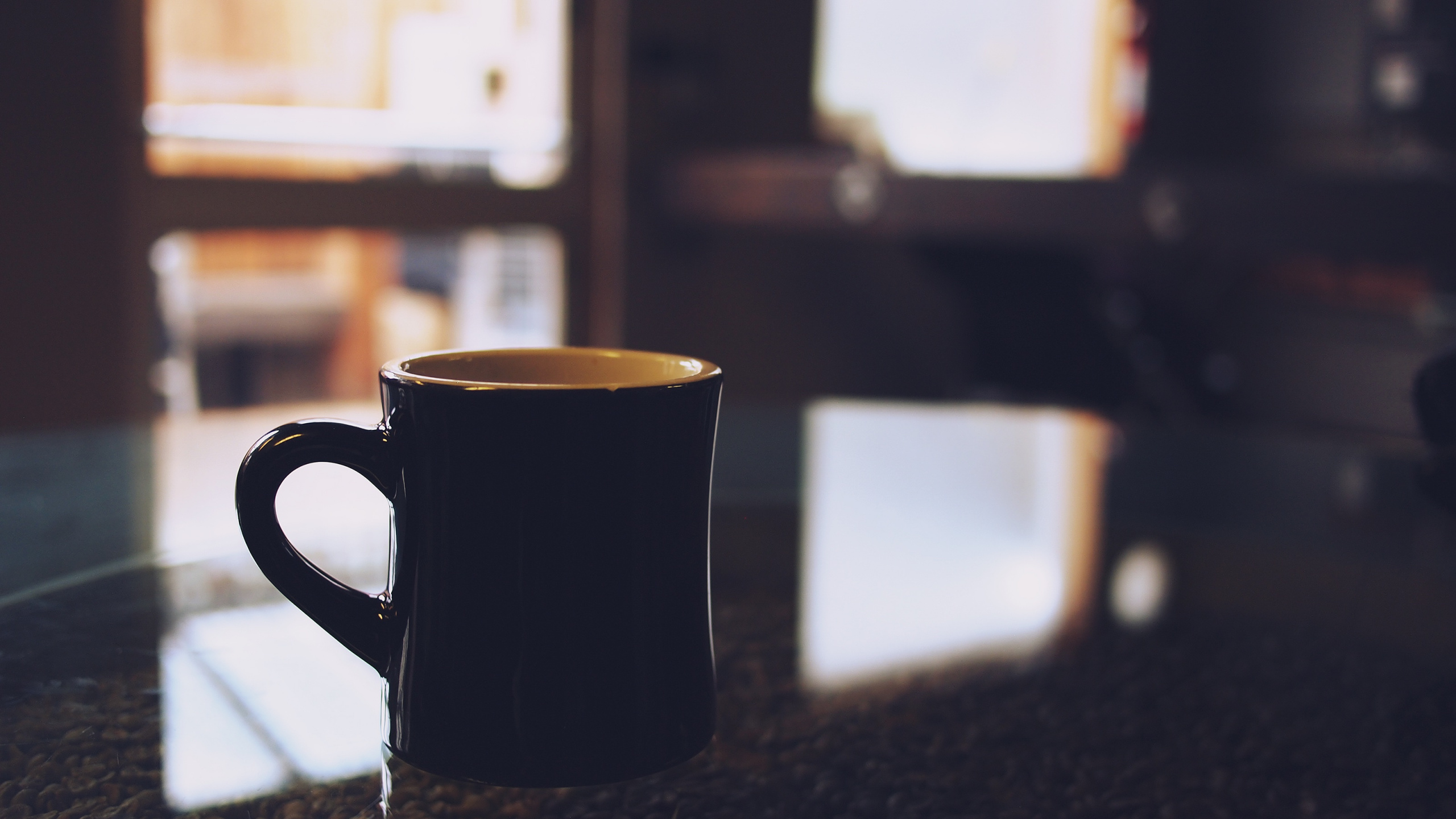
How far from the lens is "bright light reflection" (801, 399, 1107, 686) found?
41 cm

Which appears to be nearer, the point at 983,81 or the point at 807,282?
the point at 807,282

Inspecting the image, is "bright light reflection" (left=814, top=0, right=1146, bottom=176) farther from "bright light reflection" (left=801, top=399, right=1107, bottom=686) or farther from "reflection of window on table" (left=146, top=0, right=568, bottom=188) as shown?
"bright light reflection" (left=801, top=399, right=1107, bottom=686)

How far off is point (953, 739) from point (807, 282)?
346cm

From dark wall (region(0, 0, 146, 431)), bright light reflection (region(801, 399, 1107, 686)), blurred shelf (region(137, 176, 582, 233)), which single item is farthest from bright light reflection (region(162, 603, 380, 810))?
blurred shelf (region(137, 176, 582, 233))

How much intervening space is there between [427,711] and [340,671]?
0.09 m

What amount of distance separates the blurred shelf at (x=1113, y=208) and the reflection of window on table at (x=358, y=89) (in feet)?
1.95

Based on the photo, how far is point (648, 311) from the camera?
3.45 m

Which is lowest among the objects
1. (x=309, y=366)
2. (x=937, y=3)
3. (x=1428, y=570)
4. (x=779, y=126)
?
(x=309, y=366)

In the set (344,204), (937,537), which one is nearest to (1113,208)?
(344,204)

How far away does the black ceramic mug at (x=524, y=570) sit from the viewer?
28 centimetres

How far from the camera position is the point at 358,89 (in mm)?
2895

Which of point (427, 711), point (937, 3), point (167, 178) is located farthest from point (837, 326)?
point (427, 711)

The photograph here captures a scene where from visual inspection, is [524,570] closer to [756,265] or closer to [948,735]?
[948,735]

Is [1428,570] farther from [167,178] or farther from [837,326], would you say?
[837,326]
